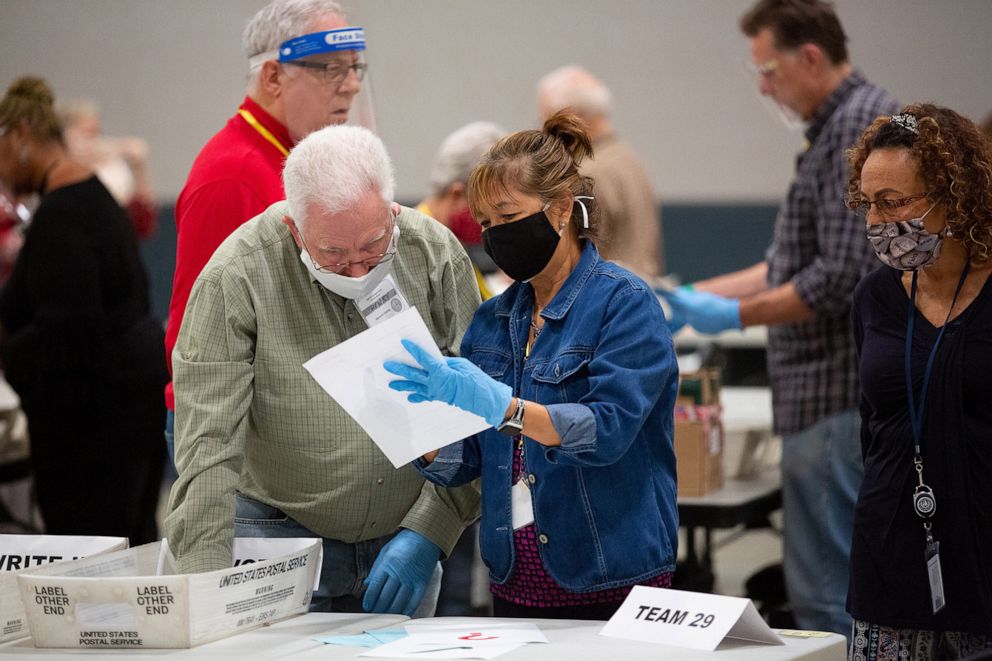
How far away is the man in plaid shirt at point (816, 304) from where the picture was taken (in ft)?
11.7

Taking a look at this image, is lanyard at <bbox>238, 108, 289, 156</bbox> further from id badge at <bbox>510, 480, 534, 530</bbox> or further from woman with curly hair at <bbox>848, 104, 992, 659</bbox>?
woman with curly hair at <bbox>848, 104, 992, 659</bbox>

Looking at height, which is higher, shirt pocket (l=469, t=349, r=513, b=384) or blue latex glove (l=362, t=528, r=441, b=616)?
shirt pocket (l=469, t=349, r=513, b=384)

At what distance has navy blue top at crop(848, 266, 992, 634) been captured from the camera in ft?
7.43

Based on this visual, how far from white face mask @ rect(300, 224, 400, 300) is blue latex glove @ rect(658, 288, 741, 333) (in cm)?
171

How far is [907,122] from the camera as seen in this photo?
2.39 metres

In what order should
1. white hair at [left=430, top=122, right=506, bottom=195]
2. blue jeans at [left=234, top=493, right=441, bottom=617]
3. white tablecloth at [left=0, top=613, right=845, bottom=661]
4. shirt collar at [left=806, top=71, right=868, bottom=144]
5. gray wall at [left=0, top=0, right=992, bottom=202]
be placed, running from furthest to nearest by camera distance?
1. gray wall at [left=0, top=0, right=992, bottom=202]
2. white hair at [left=430, top=122, right=506, bottom=195]
3. shirt collar at [left=806, top=71, right=868, bottom=144]
4. blue jeans at [left=234, top=493, right=441, bottom=617]
5. white tablecloth at [left=0, top=613, right=845, bottom=661]

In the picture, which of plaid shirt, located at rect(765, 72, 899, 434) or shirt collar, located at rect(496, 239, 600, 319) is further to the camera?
plaid shirt, located at rect(765, 72, 899, 434)

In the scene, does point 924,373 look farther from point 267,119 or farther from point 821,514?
point 267,119

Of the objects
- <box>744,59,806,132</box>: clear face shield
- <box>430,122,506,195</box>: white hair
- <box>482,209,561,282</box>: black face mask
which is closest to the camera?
<box>482,209,561,282</box>: black face mask

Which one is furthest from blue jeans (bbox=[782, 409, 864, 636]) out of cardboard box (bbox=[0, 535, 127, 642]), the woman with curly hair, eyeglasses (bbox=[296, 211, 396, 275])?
cardboard box (bbox=[0, 535, 127, 642])

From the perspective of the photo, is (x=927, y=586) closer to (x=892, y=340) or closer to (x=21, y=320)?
(x=892, y=340)

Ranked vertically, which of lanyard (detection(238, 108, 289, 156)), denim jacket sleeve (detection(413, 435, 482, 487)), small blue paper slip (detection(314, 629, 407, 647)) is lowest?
small blue paper slip (detection(314, 629, 407, 647))

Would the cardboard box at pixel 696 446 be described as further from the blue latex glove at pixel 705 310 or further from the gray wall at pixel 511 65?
the gray wall at pixel 511 65

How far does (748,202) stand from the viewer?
7969 mm
